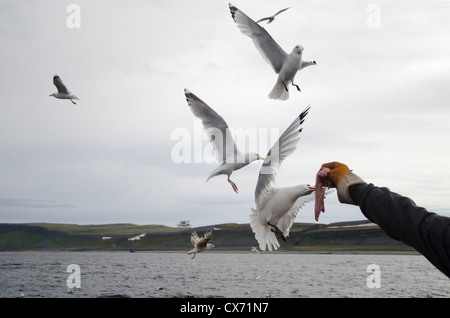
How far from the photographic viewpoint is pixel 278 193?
135 inches

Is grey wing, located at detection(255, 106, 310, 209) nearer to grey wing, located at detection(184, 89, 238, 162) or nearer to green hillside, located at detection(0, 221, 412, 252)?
grey wing, located at detection(184, 89, 238, 162)

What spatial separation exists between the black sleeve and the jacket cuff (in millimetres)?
65

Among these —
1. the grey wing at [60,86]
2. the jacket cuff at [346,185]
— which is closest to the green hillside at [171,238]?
the grey wing at [60,86]

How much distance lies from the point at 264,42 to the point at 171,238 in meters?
80.9

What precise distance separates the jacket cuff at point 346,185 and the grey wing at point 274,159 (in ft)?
4.75

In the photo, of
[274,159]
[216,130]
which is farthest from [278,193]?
[216,130]

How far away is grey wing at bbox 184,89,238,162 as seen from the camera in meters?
5.18

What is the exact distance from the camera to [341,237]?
72000 mm

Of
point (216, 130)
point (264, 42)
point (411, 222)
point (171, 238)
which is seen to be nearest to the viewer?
point (411, 222)

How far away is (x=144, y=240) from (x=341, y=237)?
40.4 metres

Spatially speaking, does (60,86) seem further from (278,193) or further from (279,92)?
(278,193)

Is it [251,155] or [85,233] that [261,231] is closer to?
[251,155]

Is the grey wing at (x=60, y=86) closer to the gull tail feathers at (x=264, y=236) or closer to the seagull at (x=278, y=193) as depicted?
the gull tail feathers at (x=264, y=236)

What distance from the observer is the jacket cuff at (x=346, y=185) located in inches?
68.4
